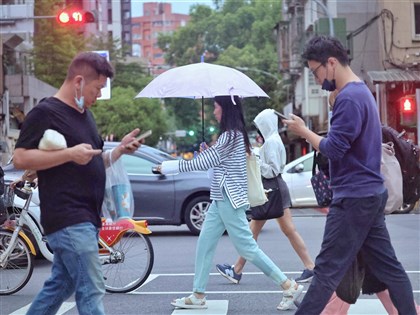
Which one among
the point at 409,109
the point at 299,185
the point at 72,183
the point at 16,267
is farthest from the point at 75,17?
the point at 72,183

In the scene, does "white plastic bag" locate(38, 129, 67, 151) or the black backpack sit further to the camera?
the black backpack

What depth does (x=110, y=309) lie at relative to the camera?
869 centimetres

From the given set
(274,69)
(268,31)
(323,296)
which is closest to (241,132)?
(323,296)

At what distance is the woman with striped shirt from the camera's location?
8367 millimetres

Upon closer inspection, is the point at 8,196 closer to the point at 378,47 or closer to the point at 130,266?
the point at 130,266

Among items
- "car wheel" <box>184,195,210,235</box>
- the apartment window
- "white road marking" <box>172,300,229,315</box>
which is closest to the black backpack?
"white road marking" <box>172,300,229,315</box>

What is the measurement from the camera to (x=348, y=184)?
6.00 m

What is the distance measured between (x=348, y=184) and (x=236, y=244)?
260 centimetres

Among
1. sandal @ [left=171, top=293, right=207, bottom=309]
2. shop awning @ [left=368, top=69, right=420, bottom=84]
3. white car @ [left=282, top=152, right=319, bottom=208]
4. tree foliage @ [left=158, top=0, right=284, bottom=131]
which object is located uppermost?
tree foliage @ [left=158, top=0, right=284, bottom=131]

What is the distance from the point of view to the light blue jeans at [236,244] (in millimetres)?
8352

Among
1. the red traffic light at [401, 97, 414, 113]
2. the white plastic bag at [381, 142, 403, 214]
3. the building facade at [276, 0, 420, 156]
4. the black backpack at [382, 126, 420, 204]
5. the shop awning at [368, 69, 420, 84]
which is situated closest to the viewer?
the white plastic bag at [381, 142, 403, 214]

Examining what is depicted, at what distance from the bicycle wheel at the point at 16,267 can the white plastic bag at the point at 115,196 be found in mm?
4023

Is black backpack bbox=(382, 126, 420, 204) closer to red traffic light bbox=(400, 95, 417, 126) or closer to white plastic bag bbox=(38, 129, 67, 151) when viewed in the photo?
white plastic bag bbox=(38, 129, 67, 151)

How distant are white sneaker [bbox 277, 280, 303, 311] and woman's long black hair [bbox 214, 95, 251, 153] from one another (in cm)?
128
